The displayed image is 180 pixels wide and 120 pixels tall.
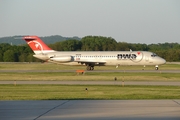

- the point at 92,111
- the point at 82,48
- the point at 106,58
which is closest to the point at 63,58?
the point at 106,58

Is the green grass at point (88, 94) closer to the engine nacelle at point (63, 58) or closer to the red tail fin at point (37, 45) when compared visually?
the engine nacelle at point (63, 58)

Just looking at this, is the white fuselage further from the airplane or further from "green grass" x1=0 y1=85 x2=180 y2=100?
"green grass" x1=0 y1=85 x2=180 y2=100

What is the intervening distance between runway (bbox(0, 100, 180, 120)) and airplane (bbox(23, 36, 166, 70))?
4229 centimetres

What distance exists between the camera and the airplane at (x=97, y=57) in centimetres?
5722

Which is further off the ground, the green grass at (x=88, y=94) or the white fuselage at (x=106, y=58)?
the white fuselage at (x=106, y=58)

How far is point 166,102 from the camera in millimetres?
14836

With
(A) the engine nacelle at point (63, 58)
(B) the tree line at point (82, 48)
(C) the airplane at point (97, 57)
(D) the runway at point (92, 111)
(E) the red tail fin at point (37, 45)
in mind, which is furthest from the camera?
(B) the tree line at point (82, 48)

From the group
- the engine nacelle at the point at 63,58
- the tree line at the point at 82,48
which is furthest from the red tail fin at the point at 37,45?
the tree line at the point at 82,48

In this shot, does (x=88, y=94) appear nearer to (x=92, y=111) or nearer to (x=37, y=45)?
(x=92, y=111)

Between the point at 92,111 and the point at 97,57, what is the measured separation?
4606 centimetres

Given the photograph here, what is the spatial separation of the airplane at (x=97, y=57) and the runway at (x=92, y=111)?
4229 centimetres

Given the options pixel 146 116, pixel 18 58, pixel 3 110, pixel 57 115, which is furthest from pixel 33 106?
pixel 18 58

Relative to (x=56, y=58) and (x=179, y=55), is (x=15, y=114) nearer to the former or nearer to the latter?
(x=56, y=58)

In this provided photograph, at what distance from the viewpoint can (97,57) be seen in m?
58.7
